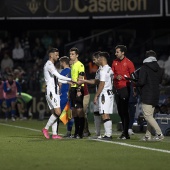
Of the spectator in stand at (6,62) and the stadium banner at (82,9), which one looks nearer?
the stadium banner at (82,9)

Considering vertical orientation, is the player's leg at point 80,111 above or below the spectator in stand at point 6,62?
below

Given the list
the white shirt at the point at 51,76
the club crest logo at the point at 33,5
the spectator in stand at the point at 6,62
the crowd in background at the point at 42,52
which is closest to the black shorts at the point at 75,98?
the white shirt at the point at 51,76

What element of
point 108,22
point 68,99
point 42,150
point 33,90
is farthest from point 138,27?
point 42,150

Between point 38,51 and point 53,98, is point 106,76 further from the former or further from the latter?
point 38,51

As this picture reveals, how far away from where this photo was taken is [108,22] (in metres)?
36.6

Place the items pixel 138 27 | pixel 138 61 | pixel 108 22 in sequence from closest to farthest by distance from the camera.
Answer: pixel 138 61
pixel 138 27
pixel 108 22

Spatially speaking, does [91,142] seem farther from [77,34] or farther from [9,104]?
[77,34]

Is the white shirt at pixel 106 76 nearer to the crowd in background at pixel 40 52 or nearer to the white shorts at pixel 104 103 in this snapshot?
the white shorts at pixel 104 103

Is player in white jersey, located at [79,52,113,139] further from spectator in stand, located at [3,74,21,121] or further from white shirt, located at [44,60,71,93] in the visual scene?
spectator in stand, located at [3,74,21,121]

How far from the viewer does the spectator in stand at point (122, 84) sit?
17172 millimetres

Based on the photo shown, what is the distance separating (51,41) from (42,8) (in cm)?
410

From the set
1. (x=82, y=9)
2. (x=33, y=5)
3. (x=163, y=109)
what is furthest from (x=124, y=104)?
(x=33, y=5)

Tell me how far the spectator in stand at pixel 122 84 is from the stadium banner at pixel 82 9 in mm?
12784

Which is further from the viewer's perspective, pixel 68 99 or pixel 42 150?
pixel 68 99
